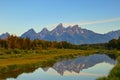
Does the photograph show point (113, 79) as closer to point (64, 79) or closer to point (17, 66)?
point (64, 79)

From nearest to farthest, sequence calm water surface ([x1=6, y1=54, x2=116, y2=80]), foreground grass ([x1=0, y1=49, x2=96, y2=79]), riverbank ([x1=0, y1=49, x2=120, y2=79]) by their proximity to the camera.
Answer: calm water surface ([x1=6, y1=54, x2=116, y2=80]), foreground grass ([x1=0, y1=49, x2=96, y2=79]), riverbank ([x1=0, y1=49, x2=120, y2=79])

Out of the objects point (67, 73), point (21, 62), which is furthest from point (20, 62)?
point (67, 73)

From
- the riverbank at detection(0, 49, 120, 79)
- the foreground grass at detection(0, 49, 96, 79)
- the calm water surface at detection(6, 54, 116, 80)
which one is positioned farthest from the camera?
the riverbank at detection(0, 49, 120, 79)

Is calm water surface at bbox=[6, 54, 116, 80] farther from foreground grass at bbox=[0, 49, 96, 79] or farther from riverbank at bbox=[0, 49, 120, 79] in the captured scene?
riverbank at bbox=[0, 49, 120, 79]

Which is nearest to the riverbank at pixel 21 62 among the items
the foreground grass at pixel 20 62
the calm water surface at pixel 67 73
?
the foreground grass at pixel 20 62

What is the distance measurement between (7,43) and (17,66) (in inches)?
3833

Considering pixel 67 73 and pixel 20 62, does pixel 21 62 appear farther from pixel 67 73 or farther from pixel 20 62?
pixel 67 73

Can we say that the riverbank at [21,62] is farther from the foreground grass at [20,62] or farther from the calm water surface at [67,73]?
the calm water surface at [67,73]

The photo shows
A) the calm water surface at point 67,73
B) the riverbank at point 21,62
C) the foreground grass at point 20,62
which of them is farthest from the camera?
the riverbank at point 21,62

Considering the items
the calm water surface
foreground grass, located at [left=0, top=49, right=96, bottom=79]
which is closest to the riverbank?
foreground grass, located at [left=0, top=49, right=96, bottom=79]

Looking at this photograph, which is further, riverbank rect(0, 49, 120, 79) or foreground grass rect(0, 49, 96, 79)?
riverbank rect(0, 49, 120, 79)

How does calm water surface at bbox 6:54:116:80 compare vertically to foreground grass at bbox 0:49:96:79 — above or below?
below

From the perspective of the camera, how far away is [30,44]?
176 m

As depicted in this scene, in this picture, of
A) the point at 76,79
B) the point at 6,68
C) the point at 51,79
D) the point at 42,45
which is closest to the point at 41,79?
the point at 51,79
